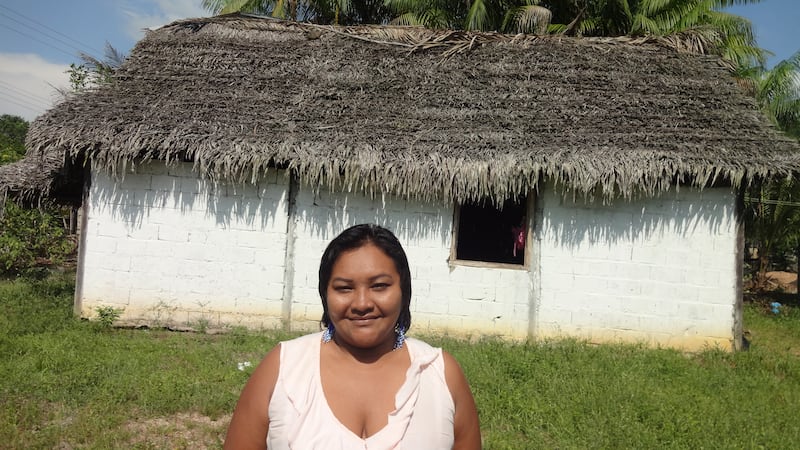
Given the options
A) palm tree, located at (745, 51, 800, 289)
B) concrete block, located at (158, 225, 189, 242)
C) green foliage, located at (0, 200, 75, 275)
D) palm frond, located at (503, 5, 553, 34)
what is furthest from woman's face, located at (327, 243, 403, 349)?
palm frond, located at (503, 5, 553, 34)

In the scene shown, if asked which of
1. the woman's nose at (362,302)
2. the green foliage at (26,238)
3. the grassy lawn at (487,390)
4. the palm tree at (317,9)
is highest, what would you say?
the palm tree at (317,9)

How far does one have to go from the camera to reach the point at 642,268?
20.5 feet

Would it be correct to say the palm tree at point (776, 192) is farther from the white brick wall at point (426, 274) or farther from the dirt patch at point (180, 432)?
the dirt patch at point (180, 432)

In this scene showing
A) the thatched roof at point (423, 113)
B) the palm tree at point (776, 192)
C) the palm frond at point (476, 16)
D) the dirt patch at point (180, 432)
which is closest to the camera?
the dirt patch at point (180, 432)

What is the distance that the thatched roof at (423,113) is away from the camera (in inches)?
233

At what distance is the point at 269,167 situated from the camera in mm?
6426

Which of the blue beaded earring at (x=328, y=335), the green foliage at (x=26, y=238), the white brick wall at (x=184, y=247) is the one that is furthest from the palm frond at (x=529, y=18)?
the blue beaded earring at (x=328, y=335)

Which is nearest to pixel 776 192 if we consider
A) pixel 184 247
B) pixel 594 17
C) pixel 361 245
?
pixel 594 17

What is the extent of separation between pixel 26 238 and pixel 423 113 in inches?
329

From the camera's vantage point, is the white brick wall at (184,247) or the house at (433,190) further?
the white brick wall at (184,247)

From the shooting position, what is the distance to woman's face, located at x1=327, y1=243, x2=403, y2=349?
5.05 ft

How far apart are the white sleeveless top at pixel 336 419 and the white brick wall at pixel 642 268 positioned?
5.08 metres

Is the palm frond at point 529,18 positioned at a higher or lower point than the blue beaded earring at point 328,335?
higher

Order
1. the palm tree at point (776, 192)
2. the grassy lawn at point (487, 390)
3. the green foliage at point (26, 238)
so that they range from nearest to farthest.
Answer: the grassy lawn at point (487, 390) < the green foliage at point (26, 238) < the palm tree at point (776, 192)
